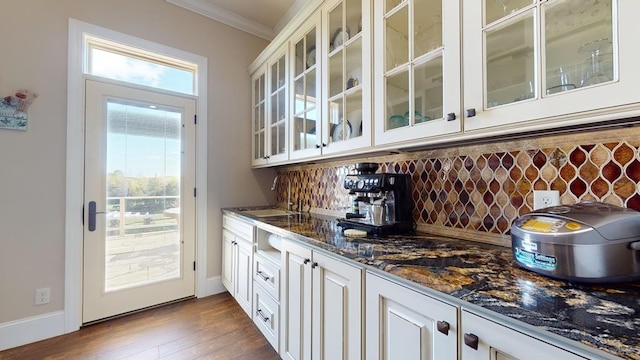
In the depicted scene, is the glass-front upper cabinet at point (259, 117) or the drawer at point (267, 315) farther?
the glass-front upper cabinet at point (259, 117)

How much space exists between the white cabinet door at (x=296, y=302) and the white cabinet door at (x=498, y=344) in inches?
30.0

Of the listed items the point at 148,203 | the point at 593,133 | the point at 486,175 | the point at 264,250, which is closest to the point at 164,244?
the point at 148,203

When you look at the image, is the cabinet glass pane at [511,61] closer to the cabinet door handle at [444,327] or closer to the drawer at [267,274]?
the cabinet door handle at [444,327]

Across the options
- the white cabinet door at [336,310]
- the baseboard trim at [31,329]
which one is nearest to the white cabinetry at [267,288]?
the white cabinet door at [336,310]

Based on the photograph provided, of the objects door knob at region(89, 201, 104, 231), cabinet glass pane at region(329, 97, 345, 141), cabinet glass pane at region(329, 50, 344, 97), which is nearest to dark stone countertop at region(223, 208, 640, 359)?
cabinet glass pane at region(329, 97, 345, 141)

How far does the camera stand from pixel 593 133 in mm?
919

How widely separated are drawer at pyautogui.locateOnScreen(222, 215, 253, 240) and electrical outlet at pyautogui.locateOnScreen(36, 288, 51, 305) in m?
1.32

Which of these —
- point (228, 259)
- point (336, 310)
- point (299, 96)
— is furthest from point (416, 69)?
point (228, 259)

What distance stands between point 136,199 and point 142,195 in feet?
0.18

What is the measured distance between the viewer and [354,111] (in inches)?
60.9

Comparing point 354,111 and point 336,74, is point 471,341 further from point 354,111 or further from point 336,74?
point 336,74

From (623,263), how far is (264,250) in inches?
68.7

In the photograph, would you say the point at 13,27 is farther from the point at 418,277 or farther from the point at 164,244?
the point at 418,277

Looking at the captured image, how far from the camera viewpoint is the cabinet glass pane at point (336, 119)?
5.36ft
